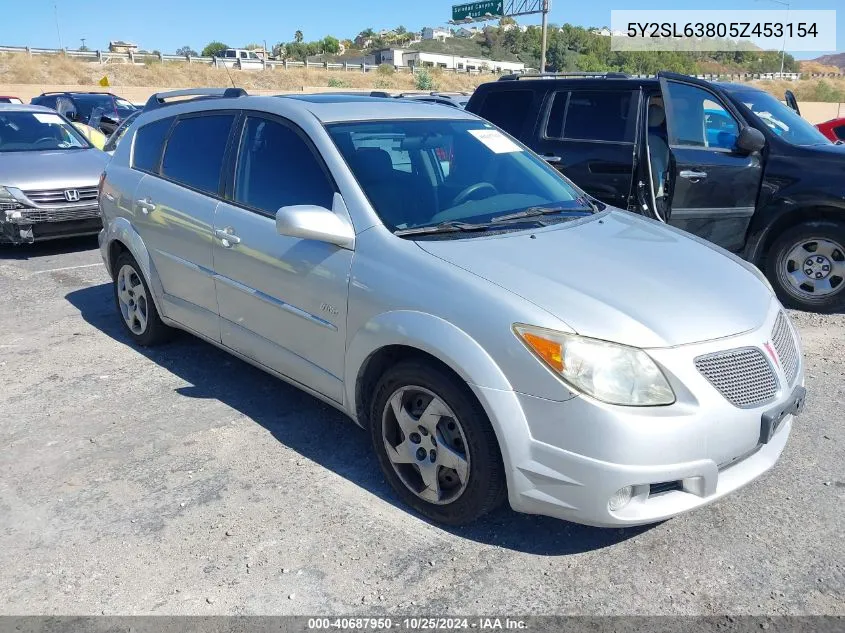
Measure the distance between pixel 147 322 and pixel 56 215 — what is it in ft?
12.0

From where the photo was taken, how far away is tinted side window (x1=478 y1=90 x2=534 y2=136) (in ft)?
22.8

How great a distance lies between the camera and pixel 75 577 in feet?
9.39

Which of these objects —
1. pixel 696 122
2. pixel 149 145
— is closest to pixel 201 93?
pixel 149 145

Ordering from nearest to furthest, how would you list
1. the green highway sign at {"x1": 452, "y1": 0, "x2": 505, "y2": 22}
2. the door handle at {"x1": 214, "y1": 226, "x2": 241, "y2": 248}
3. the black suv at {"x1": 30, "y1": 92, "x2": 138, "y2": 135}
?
the door handle at {"x1": 214, "y1": 226, "x2": 241, "y2": 248} → the black suv at {"x1": 30, "y1": 92, "x2": 138, "y2": 135} → the green highway sign at {"x1": 452, "y1": 0, "x2": 505, "y2": 22}

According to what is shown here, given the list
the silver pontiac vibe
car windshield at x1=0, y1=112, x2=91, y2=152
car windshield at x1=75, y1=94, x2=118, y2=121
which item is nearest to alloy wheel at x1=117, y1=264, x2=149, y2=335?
the silver pontiac vibe

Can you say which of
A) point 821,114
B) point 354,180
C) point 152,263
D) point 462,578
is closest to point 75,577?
point 462,578

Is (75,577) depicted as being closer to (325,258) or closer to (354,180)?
(325,258)

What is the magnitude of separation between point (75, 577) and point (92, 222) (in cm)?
629

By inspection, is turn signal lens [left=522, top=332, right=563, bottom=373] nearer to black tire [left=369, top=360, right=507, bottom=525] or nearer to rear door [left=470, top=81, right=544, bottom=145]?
black tire [left=369, top=360, right=507, bottom=525]

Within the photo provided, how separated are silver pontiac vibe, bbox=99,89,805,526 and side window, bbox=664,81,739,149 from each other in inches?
104

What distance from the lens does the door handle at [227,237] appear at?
3.98m

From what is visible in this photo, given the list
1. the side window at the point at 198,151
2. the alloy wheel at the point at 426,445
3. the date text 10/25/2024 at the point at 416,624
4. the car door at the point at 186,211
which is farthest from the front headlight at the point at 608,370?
the side window at the point at 198,151

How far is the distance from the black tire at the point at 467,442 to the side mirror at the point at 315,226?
65 cm

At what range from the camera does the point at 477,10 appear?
42.7m
